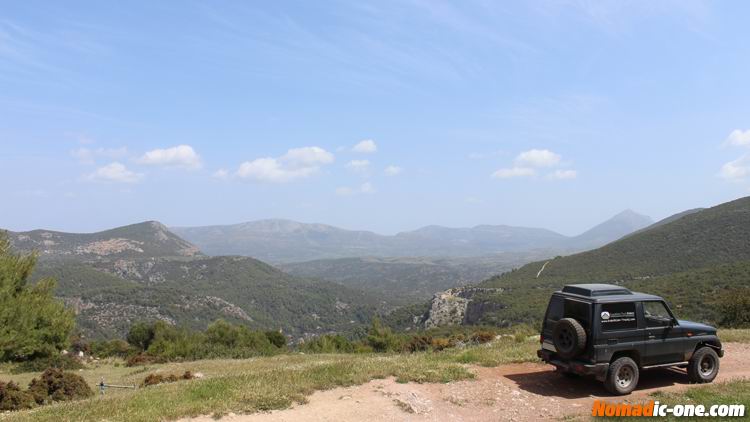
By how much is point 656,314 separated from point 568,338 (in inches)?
91.3

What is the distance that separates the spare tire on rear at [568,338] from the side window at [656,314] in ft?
5.70

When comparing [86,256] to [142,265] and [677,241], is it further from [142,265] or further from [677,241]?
[677,241]

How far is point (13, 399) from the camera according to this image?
12.8m

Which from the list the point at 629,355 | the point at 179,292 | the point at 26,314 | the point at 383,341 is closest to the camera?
the point at 629,355

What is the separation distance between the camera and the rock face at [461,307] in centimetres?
7769

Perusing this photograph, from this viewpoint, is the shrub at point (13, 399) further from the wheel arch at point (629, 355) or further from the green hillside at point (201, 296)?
the green hillside at point (201, 296)

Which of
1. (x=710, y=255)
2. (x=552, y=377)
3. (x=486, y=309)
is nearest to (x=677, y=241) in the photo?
(x=710, y=255)

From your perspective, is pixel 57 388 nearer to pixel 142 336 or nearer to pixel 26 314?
pixel 26 314

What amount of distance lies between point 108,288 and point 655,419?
12190 cm

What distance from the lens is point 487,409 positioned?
966 cm

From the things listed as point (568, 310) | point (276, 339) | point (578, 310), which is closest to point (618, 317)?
point (578, 310)

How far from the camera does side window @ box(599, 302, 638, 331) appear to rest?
10273 mm

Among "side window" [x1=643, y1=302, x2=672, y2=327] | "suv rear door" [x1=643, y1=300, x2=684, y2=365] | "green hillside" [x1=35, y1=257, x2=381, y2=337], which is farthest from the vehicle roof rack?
"green hillside" [x1=35, y1=257, x2=381, y2=337]

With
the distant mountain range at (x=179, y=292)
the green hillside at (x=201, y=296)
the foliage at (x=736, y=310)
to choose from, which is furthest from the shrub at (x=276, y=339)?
the green hillside at (x=201, y=296)
